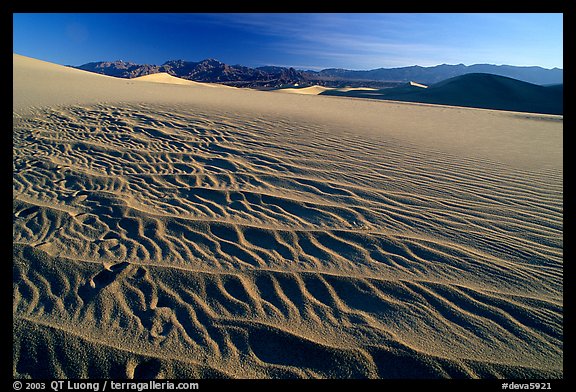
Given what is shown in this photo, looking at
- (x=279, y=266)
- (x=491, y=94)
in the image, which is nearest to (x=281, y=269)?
(x=279, y=266)

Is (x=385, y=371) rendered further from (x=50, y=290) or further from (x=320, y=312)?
(x=50, y=290)

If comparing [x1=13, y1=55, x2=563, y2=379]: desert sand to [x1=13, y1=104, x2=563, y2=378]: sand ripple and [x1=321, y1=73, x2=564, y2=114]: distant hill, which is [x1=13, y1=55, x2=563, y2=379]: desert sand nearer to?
[x1=13, y1=104, x2=563, y2=378]: sand ripple

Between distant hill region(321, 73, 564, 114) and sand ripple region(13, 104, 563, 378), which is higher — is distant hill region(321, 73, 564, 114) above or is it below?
above

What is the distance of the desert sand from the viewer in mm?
2102

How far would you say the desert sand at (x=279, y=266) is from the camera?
6.89 feet

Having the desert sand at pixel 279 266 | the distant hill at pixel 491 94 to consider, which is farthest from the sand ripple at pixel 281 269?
the distant hill at pixel 491 94

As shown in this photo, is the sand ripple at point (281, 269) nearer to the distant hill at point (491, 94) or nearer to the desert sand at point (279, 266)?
the desert sand at point (279, 266)

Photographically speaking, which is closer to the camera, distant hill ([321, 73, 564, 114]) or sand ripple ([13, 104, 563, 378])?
sand ripple ([13, 104, 563, 378])

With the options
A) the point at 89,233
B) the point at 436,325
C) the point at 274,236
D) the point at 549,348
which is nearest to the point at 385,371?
the point at 436,325

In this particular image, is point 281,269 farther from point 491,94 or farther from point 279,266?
point 491,94

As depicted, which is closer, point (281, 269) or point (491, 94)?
point (281, 269)

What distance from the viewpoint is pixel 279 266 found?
2869 mm

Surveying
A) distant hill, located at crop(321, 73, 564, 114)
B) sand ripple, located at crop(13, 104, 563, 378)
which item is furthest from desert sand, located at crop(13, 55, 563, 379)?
distant hill, located at crop(321, 73, 564, 114)

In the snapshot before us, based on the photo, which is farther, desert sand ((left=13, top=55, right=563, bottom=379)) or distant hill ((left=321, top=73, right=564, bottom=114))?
distant hill ((left=321, top=73, right=564, bottom=114))
